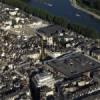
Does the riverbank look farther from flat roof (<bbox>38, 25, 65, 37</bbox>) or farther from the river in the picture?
flat roof (<bbox>38, 25, 65, 37</bbox>)

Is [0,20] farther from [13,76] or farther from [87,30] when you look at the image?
[13,76]

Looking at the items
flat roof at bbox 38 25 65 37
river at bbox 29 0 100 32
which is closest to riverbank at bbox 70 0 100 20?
river at bbox 29 0 100 32

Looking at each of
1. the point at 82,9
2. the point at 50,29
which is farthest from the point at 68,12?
the point at 50,29

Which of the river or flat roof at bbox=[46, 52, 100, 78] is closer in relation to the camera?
flat roof at bbox=[46, 52, 100, 78]

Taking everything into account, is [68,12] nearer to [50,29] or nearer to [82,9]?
[82,9]

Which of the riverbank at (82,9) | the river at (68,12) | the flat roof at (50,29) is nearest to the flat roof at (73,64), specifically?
the flat roof at (50,29)

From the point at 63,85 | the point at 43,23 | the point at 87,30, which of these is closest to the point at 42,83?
the point at 63,85
